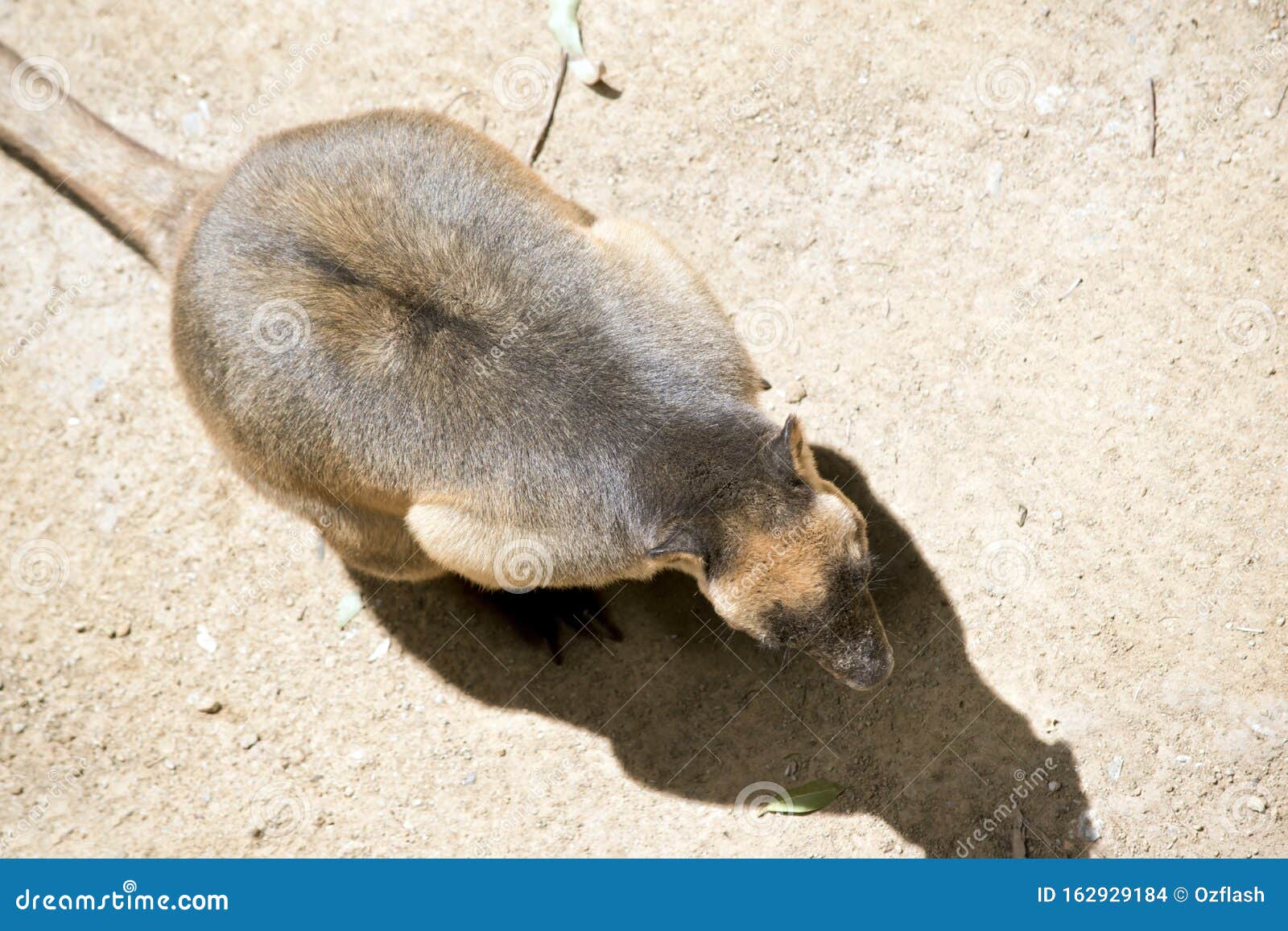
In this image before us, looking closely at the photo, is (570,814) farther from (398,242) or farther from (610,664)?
(398,242)

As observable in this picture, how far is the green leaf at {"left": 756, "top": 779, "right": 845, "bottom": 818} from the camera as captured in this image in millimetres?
6535

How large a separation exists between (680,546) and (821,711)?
2338 mm

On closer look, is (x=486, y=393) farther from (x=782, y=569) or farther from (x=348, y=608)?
(x=348, y=608)

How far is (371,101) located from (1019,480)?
18.1ft

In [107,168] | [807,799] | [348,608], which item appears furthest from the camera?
[348,608]

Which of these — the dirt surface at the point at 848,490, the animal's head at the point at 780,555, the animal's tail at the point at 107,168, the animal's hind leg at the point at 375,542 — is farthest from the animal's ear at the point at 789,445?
the animal's tail at the point at 107,168

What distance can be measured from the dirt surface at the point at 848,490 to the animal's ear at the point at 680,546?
1787 mm

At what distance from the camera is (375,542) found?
5.88 m

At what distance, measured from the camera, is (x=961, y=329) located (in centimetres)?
677

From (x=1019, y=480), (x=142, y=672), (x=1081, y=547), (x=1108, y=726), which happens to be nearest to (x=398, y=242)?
(x=142, y=672)

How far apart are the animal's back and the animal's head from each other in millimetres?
556

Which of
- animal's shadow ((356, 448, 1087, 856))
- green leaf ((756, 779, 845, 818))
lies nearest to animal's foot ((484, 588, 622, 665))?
animal's shadow ((356, 448, 1087, 856))

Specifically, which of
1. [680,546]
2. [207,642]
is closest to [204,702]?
[207,642]

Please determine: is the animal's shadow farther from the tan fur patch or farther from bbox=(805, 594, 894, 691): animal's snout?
the tan fur patch
